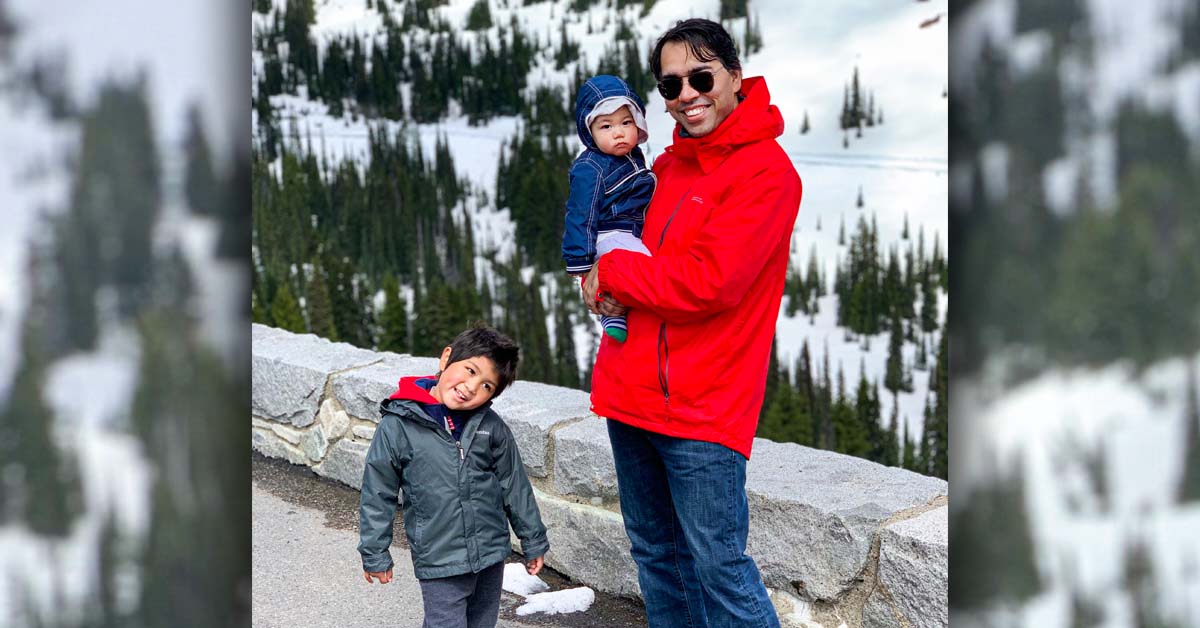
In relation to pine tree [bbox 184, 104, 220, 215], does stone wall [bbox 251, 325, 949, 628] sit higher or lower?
lower

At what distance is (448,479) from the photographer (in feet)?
8.00

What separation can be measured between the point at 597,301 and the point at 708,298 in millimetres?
290

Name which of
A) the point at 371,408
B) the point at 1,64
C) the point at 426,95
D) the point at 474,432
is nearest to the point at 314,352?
the point at 371,408

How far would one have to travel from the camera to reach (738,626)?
217cm

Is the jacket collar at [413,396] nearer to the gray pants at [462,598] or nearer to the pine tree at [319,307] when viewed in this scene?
the gray pants at [462,598]

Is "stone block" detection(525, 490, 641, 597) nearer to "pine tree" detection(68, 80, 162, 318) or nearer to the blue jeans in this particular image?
the blue jeans

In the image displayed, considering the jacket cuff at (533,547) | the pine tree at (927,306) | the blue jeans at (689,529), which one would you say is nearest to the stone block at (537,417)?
the jacket cuff at (533,547)

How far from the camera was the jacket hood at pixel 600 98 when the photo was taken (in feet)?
7.36

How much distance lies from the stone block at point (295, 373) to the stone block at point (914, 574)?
266cm

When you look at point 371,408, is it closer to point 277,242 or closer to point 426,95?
point 277,242

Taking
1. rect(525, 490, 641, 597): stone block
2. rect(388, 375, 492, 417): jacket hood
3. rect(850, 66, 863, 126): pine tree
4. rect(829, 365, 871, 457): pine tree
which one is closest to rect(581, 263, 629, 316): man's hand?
rect(388, 375, 492, 417): jacket hood

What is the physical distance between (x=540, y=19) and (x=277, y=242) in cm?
738

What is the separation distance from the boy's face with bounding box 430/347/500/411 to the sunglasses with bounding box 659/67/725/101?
0.79 metres

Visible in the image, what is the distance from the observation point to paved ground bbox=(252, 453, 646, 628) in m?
3.36
